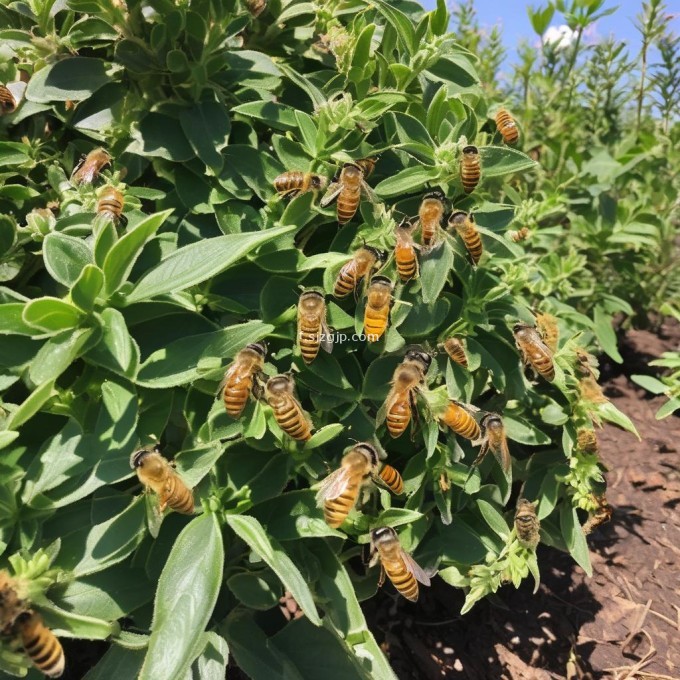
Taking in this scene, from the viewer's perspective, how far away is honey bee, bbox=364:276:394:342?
6.66 feet

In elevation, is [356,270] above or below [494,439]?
above

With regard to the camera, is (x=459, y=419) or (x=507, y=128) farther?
(x=507, y=128)

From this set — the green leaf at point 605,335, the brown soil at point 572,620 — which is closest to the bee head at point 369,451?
the brown soil at point 572,620

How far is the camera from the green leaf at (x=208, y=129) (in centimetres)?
226

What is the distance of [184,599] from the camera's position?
1707mm

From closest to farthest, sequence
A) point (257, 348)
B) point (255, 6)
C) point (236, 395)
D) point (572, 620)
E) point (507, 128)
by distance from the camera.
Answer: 1. point (236, 395)
2. point (257, 348)
3. point (255, 6)
4. point (507, 128)
5. point (572, 620)

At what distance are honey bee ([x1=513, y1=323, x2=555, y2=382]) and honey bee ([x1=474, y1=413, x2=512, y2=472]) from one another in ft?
0.78

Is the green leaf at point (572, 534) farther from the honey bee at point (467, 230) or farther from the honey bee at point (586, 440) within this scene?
the honey bee at point (467, 230)

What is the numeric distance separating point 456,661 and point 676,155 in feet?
14.1

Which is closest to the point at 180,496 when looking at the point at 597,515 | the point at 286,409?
the point at 286,409

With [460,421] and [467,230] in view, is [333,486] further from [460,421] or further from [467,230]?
[467,230]

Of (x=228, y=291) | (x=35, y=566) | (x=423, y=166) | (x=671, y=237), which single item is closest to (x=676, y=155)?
(x=671, y=237)

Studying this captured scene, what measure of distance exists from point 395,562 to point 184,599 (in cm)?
66

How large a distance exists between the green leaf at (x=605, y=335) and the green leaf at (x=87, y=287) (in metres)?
3.59
